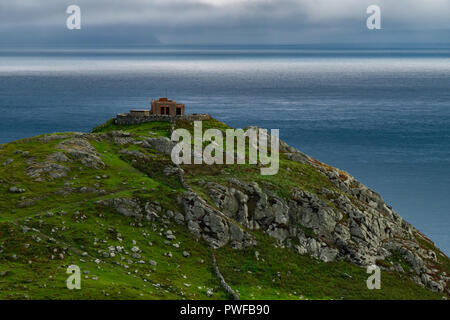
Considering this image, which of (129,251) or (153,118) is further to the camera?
(153,118)

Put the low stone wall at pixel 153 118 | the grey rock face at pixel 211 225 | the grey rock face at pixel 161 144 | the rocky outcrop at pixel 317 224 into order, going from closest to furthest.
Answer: the grey rock face at pixel 211 225 → the rocky outcrop at pixel 317 224 → the grey rock face at pixel 161 144 → the low stone wall at pixel 153 118

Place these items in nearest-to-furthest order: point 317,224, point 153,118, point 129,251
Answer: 1. point 129,251
2. point 317,224
3. point 153,118

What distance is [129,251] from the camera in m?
70.1

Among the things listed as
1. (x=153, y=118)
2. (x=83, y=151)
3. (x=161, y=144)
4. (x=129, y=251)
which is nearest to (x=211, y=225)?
(x=129, y=251)

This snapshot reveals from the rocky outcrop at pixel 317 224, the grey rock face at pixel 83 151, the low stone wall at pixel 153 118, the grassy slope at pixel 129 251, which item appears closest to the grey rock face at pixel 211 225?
the rocky outcrop at pixel 317 224

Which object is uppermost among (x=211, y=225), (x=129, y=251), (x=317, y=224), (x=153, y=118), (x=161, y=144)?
(x=153, y=118)

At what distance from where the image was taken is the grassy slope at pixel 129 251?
6150 cm

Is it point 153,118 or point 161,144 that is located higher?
point 153,118

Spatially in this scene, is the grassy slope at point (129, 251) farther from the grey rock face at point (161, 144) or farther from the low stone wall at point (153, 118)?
the low stone wall at point (153, 118)

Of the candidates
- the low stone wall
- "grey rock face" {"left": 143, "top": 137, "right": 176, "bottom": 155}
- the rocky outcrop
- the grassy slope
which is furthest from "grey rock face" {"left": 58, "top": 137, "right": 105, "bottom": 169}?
the low stone wall

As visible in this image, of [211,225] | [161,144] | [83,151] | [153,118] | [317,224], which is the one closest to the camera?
[211,225]

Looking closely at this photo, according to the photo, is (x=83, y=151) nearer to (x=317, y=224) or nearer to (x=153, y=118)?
(x=153, y=118)
